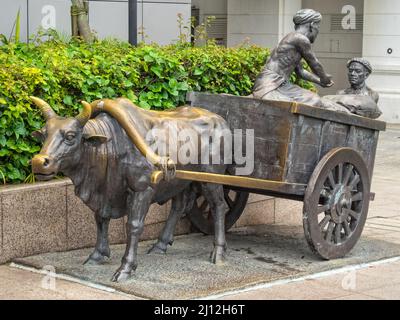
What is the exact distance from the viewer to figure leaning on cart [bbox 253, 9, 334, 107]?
854 centimetres

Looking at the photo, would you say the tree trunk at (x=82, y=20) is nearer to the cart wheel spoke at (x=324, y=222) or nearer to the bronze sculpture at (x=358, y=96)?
the bronze sculpture at (x=358, y=96)

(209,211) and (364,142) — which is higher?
(364,142)

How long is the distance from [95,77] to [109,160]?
149cm

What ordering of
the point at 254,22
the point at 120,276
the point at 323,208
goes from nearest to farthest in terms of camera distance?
the point at 120,276 → the point at 323,208 → the point at 254,22

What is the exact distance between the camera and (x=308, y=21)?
340 inches

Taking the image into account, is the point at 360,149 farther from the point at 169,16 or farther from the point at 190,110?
the point at 169,16

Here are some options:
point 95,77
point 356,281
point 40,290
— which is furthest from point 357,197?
point 40,290

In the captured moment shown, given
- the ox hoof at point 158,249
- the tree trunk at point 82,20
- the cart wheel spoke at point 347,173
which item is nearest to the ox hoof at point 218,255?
the ox hoof at point 158,249

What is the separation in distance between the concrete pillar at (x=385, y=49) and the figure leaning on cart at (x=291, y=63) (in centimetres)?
1199

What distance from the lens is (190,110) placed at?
827cm

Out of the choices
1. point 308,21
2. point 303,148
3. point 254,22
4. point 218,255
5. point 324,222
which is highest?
point 308,21

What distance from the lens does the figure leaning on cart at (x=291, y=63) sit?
8539 mm

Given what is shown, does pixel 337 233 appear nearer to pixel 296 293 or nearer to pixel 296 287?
pixel 296 287

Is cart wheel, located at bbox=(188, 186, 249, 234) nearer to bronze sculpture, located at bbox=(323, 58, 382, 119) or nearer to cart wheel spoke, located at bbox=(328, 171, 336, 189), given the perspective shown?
cart wheel spoke, located at bbox=(328, 171, 336, 189)
